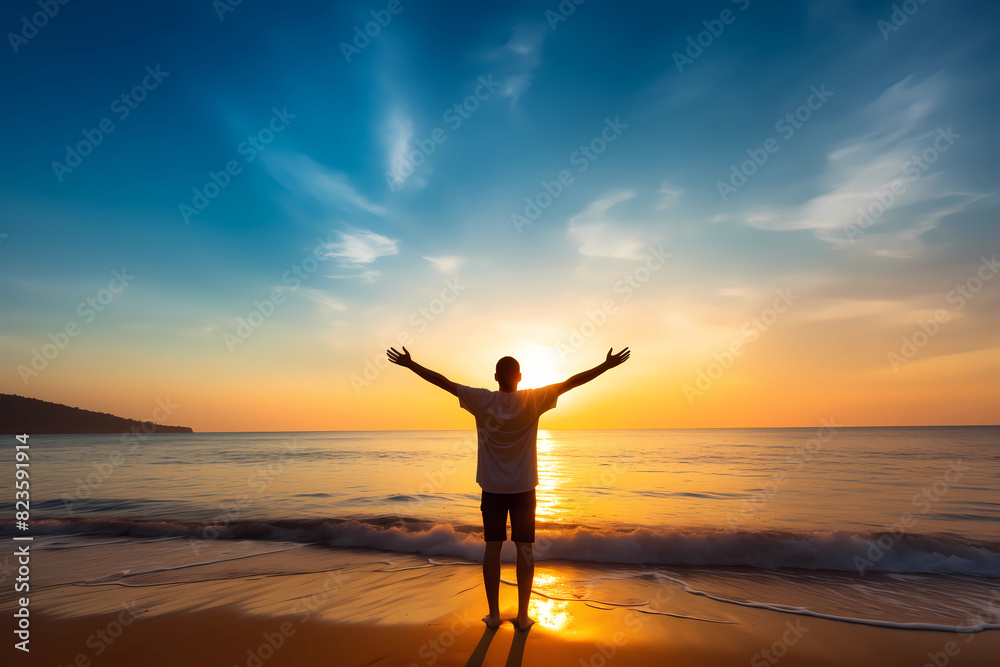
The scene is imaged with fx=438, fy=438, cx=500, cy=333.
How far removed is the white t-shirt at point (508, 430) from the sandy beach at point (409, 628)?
147cm

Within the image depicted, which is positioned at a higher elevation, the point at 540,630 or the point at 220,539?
the point at 540,630

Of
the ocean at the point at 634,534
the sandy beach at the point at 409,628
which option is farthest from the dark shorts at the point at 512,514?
the ocean at the point at 634,534

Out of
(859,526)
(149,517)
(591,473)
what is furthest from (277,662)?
(591,473)

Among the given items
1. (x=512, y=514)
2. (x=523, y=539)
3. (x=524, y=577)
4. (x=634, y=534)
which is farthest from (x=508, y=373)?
(x=634, y=534)

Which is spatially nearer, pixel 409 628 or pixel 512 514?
pixel 512 514

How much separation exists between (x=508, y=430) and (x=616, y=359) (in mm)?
1204

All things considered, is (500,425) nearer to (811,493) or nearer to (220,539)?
(220,539)

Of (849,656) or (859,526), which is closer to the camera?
(849,656)

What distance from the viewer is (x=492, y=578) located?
4.25 m

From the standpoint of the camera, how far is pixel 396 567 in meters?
7.05

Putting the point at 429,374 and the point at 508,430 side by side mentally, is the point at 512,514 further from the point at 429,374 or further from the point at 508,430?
the point at 429,374

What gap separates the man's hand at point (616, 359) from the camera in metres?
4.01

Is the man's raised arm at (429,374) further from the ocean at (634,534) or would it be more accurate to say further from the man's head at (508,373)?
the ocean at (634,534)

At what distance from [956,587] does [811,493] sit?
879 cm
